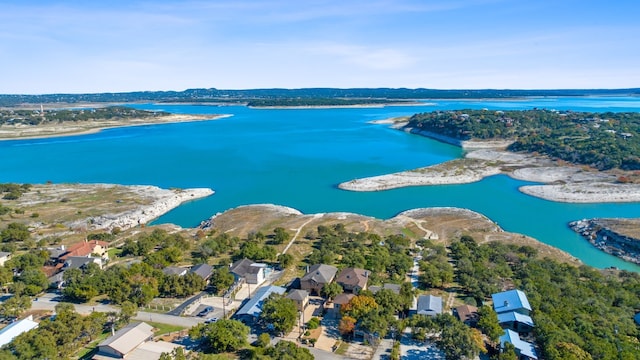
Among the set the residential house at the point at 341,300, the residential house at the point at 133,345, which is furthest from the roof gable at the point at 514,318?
the residential house at the point at 133,345

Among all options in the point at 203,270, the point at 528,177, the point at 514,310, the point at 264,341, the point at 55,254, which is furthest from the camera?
the point at 528,177

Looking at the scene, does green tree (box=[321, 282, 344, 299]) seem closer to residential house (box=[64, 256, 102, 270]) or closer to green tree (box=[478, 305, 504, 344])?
green tree (box=[478, 305, 504, 344])

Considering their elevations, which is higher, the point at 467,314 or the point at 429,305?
the point at 429,305

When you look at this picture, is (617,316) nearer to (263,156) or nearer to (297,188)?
(297,188)

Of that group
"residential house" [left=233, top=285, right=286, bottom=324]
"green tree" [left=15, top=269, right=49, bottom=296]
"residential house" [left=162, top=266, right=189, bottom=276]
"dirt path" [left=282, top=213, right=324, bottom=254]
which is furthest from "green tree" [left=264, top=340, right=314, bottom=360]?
"green tree" [left=15, top=269, right=49, bottom=296]

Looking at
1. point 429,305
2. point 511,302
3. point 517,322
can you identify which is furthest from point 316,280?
point 517,322

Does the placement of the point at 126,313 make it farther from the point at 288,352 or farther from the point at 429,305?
the point at 429,305

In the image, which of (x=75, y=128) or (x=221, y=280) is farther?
(x=75, y=128)
